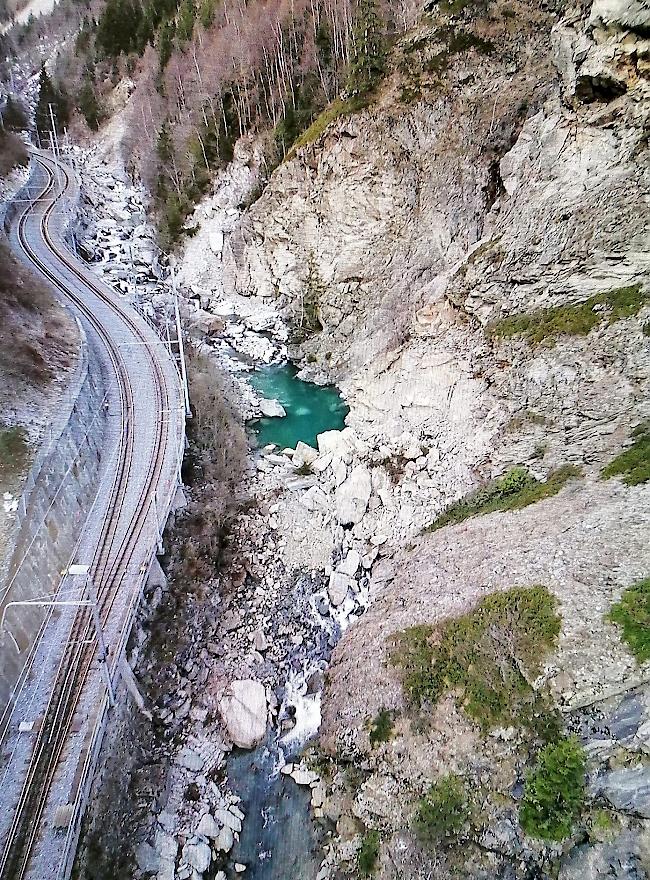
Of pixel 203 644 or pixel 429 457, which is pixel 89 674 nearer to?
pixel 203 644

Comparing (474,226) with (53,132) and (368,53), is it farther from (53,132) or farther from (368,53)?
(53,132)

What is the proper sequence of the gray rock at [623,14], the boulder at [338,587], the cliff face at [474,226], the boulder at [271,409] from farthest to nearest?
the boulder at [271,409], the cliff face at [474,226], the boulder at [338,587], the gray rock at [623,14]

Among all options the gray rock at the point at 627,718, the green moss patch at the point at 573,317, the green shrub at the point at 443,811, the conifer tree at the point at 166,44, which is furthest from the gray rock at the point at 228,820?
the conifer tree at the point at 166,44

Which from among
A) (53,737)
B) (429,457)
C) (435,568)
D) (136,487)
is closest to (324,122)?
(429,457)

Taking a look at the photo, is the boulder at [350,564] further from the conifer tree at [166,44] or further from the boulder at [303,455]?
the conifer tree at [166,44]

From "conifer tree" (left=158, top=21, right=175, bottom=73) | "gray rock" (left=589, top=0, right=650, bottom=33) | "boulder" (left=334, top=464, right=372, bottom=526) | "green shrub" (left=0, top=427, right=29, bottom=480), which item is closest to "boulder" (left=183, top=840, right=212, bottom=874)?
"green shrub" (left=0, top=427, right=29, bottom=480)

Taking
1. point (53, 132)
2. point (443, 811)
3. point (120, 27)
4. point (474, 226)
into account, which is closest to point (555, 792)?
point (443, 811)

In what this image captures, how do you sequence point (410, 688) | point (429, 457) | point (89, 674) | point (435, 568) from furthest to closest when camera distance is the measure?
1. point (429, 457)
2. point (435, 568)
3. point (410, 688)
4. point (89, 674)
